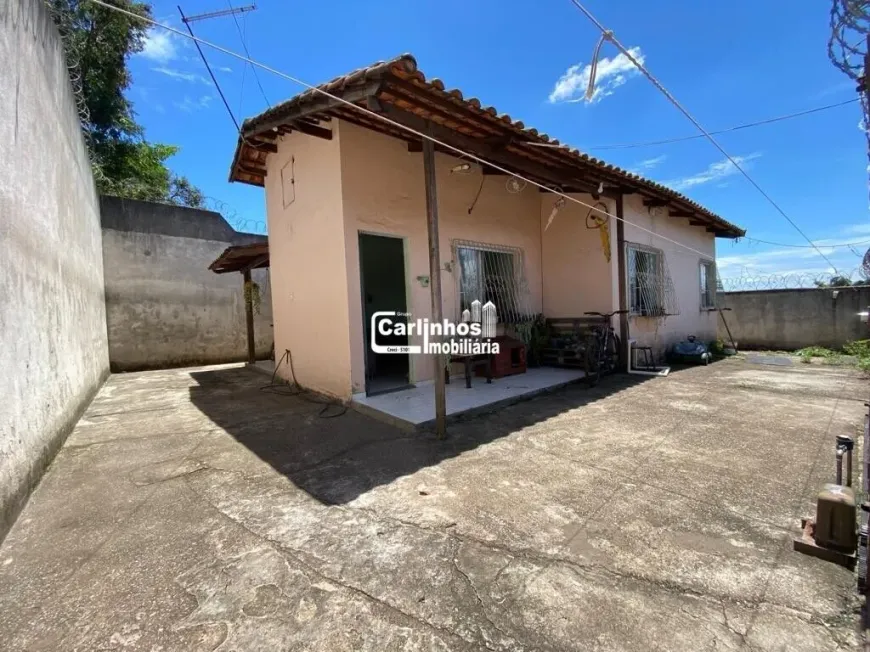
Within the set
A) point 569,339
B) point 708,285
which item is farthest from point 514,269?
point 708,285

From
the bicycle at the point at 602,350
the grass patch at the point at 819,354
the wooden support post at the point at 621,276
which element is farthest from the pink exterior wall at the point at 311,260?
the grass patch at the point at 819,354

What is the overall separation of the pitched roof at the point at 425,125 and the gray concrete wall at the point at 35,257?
204 cm

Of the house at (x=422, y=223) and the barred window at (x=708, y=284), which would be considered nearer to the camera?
the house at (x=422, y=223)

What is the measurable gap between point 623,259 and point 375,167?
4.80 meters

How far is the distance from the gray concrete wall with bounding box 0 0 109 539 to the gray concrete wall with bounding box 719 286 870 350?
13703 mm

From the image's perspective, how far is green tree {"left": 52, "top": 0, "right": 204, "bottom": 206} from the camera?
10.2m

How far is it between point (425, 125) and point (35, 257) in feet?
12.3

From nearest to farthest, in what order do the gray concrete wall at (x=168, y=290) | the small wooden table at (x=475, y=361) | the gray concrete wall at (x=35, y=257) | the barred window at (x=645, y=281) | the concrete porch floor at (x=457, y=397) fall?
the gray concrete wall at (x=35, y=257) → the concrete porch floor at (x=457, y=397) → the small wooden table at (x=475, y=361) → the barred window at (x=645, y=281) → the gray concrete wall at (x=168, y=290)

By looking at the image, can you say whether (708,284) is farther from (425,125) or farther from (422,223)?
(425,125)

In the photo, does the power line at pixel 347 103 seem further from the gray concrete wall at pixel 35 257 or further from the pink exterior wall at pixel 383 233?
the gray concrete wall at pixel 35 257

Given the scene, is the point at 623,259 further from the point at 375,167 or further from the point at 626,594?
the point at 626,594

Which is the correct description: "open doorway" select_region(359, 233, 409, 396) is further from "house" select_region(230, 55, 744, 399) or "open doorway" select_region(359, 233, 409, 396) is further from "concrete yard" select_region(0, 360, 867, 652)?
"concrete yard" select_region(0, 360, 867, 652)

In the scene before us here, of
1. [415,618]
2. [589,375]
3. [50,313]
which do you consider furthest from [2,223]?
[589,375]

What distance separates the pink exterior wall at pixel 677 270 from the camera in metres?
7.70
